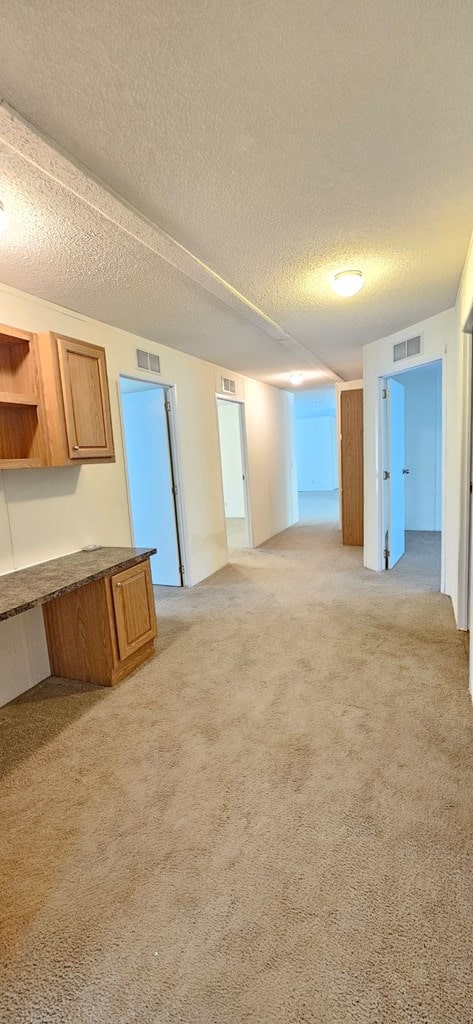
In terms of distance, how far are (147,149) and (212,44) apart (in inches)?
18.6

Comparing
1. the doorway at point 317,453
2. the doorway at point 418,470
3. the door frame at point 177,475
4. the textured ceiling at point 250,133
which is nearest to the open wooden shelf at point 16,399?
the textured ceiling at point 250,133

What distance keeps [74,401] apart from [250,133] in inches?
69.1

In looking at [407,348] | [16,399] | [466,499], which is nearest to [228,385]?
[407,348]

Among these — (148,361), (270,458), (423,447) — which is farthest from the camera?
(270,458)

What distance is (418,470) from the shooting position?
6988 mm

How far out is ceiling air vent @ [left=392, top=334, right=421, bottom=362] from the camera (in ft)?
13.6

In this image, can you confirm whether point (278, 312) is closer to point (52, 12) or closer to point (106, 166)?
point (106, 166)

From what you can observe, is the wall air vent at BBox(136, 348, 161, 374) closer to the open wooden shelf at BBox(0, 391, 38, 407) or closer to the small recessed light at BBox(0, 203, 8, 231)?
the open wooden shelf at BBox(0, 391, 38, 407)

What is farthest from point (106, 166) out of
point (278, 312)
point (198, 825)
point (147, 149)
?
point (198, 825)

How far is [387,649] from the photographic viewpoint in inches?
122

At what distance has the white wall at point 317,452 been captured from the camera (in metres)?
13.6

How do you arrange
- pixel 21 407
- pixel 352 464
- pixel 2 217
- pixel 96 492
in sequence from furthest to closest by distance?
pixel 352 464, pixel 96 492, pixel 21 407, pixel 2 217

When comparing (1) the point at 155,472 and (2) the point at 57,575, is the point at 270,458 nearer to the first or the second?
(1) the point at 155,472

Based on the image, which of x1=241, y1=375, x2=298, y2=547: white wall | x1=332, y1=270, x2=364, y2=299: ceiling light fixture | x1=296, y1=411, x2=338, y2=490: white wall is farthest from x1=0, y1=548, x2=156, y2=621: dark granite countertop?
Answer: x1=296, y1=411, x2=338, y2=490: white wall
